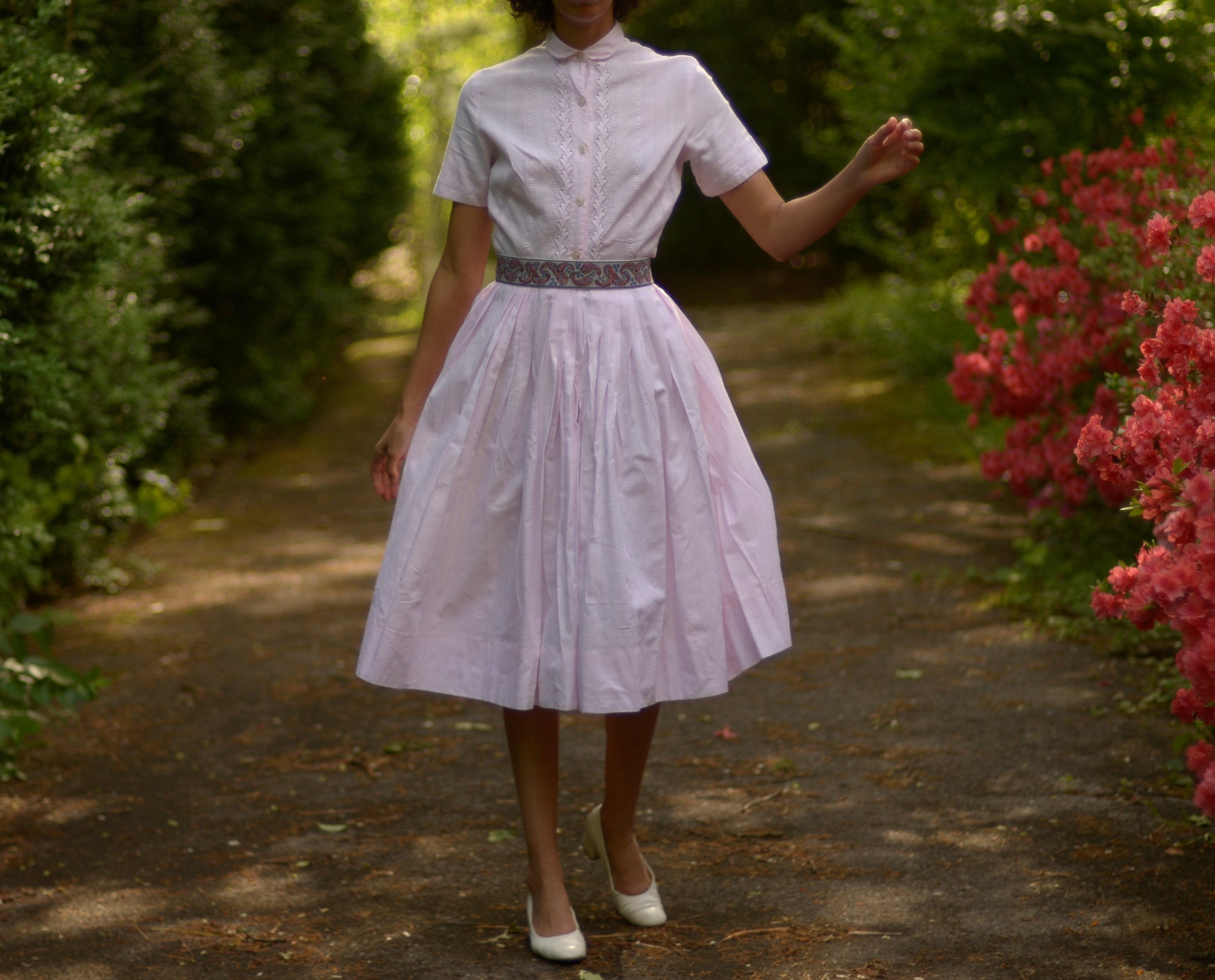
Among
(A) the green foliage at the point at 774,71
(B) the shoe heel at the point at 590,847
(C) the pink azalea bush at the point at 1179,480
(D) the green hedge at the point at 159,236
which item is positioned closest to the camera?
(C) the pink azalea bush at the point at 1179,480

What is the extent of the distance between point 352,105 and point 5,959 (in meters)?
7.91

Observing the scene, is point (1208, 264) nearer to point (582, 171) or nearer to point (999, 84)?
point (582, 171)

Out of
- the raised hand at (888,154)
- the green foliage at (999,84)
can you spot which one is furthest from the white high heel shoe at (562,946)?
the green foliage at (999,84)

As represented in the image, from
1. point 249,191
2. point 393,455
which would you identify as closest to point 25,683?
point 393,455

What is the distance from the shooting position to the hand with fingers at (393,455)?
8.73 ft

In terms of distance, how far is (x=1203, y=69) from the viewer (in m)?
5.28

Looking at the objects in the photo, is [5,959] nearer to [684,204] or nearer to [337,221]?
[337,221]

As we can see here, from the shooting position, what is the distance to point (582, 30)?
2.53m

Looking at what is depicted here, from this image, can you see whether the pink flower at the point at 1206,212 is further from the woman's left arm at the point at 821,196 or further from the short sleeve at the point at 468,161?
the short sleeve at the point at 468,161

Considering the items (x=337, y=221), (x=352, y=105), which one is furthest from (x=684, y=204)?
(x=337, y=221)

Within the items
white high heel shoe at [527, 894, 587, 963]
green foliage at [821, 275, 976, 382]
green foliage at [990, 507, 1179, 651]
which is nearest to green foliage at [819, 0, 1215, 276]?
green foliage at [821, 275, 976, 382]

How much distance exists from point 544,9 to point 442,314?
2.13 feet

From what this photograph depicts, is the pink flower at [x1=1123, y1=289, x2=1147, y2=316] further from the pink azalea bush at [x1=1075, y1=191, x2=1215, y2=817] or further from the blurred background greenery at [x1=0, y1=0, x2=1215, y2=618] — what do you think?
the blurred background greenery at [x1=0, y1=0, x2=1215, y2=618]

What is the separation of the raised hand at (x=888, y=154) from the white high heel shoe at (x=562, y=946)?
1.47m
